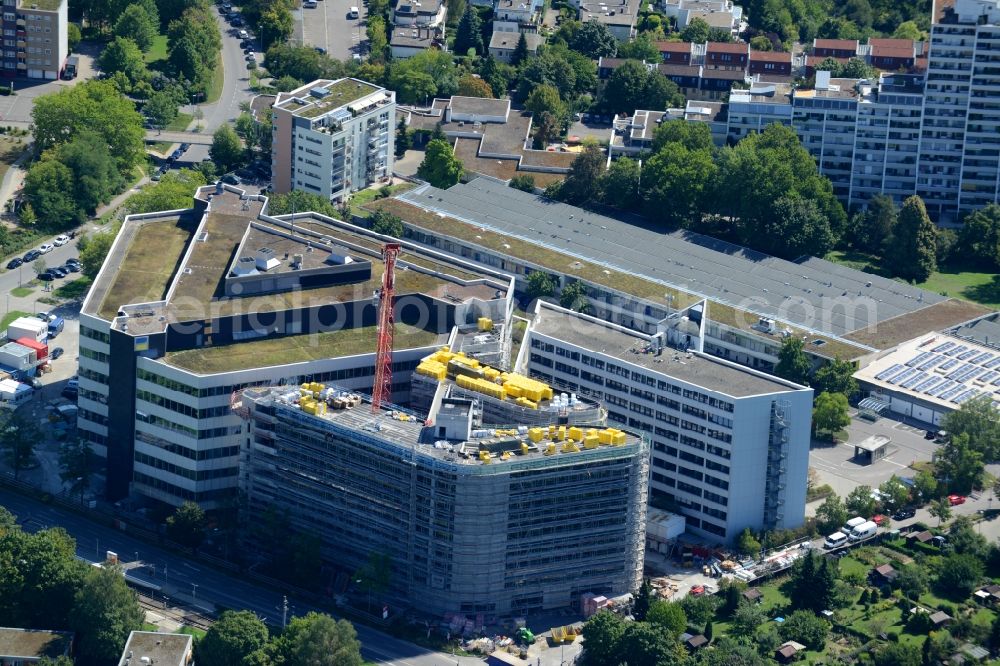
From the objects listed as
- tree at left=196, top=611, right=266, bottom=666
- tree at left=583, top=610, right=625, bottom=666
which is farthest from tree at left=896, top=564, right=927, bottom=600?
tree at left=196, top=611, right=266, bottom=666

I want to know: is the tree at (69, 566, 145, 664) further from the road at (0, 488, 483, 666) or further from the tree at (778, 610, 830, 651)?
the tree at (778, 610, 830, 651)

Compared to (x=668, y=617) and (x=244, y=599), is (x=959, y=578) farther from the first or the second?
(x=244, y=599)

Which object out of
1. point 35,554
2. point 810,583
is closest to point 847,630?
point 810,583

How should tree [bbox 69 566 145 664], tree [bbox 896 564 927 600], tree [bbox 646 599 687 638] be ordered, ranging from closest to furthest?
tree [bbox 69 566 145 664] < tree [bbox 646 599 687 638] < tree [bbox 896 564 927 600]

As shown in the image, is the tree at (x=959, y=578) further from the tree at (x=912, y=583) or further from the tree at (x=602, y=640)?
the tree at (x=602, y=640)

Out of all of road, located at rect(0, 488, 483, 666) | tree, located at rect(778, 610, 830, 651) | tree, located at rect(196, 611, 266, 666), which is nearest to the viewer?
tree, located at rect(196, 611, 266, 666)

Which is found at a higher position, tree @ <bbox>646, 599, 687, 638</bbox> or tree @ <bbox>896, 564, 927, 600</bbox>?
tree @ <bbox>896, 564, 927, 600</bbox>
